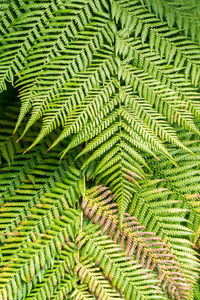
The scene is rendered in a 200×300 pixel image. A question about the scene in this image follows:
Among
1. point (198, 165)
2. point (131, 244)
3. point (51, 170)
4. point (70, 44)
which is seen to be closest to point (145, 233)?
point (131, 244)

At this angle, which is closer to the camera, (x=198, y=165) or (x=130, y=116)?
(x=130, y=116)

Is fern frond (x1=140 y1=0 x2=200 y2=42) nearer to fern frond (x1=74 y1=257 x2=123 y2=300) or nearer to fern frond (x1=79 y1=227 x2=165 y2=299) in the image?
fern frond (x1=79 y1=227 x2=165 y2=299)

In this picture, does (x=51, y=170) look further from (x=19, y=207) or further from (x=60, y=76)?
(x=60, y=76)

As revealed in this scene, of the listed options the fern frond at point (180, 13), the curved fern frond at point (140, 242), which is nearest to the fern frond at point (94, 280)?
the curved fern frond at point (140, 242)

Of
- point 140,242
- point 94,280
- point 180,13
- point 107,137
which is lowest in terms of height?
point 94,280

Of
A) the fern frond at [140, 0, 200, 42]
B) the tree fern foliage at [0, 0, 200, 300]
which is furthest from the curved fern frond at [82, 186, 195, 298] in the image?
the fern frond at [140, 0, 200, 42]

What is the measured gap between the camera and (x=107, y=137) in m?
1.46

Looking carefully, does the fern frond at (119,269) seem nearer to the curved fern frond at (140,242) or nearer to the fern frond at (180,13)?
the curved fern frond at (140,242)

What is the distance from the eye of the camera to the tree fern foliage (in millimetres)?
1409

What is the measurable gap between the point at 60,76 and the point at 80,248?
0.90 meters

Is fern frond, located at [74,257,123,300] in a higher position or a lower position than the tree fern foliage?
lower

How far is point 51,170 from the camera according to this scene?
1728 mm

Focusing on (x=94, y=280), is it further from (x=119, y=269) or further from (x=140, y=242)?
(x=140, y=242)

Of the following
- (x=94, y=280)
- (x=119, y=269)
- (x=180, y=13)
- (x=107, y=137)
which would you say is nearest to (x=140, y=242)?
(x=119, y=269)
